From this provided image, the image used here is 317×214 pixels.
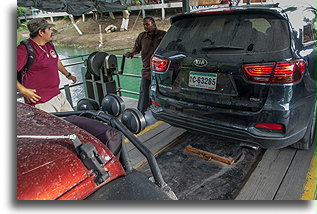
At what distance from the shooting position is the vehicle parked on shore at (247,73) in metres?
2.11

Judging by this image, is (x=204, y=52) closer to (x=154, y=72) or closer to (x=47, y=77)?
(x=154, y=72)

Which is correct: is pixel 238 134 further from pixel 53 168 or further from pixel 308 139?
pixel 53 168

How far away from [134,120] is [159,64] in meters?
1.47

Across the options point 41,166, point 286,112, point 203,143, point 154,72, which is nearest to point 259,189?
point 286,112

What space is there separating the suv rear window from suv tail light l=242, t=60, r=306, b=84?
144 millimetres

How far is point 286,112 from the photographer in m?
2.11

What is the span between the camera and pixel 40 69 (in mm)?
2891

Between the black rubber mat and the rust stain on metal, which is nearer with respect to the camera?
the black rubber mat

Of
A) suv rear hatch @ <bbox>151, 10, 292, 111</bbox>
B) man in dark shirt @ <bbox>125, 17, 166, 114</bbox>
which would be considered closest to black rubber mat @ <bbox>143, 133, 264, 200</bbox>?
suv rear hatch @ <bbox>151, 10, 292, 111</bbox>

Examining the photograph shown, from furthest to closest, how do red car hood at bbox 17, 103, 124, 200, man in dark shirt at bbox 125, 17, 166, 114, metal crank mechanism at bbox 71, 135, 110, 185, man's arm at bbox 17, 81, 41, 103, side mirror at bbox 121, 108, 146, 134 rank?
1. man in dark shirt at bbox 125, 17, 166, 114
2. man's arm at bbox 17, 81, 41, 103
3. side mirror at bbox 121, 108, 146, 134
4. metal crank mechanism at bbox 71, 135, 110, 185
5. red car hood at bbox 17, 103, 124, 200

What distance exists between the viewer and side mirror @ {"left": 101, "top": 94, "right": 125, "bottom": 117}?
5.14 ft

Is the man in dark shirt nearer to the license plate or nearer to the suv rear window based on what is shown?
the suv rear window

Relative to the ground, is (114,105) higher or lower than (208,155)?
higher

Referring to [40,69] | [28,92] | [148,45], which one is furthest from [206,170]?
[148,45]
